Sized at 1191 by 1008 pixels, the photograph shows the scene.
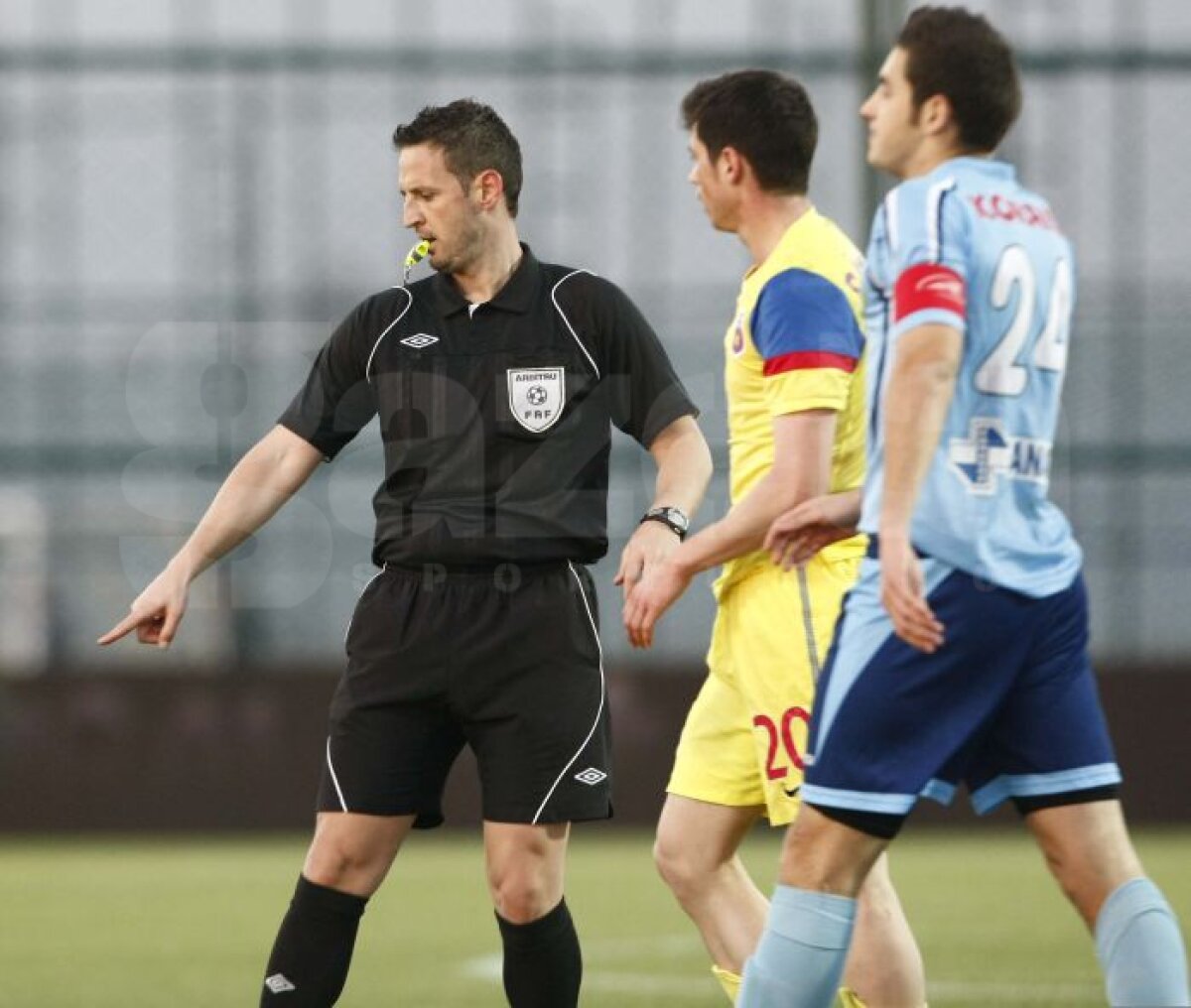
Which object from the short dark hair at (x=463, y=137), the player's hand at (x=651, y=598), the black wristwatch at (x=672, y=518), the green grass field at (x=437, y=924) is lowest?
the green grass field at (x=437, y=924)

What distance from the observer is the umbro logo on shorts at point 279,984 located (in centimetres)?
554

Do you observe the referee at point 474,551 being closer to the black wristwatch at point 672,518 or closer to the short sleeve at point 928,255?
the black wristwatch at point 672,518

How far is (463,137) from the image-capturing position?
5.66 meters

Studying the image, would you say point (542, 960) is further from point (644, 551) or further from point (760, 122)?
point (760, 122)

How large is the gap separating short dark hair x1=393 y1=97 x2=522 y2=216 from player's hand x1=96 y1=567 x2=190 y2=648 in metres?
1.11

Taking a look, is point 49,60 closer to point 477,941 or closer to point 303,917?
point 477,941

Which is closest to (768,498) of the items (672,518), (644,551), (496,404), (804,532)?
(804,532)

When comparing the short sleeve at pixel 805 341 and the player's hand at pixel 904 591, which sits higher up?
the short sleeve at pixel 805 341

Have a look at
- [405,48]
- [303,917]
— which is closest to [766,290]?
[303,917]

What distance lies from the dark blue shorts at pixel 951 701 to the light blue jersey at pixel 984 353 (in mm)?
65

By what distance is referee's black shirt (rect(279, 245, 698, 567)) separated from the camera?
562 cm

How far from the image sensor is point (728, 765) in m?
5.61

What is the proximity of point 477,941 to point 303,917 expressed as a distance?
3.96 metres

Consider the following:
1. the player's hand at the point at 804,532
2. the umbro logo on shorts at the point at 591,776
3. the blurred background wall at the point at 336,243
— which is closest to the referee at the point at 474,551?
the umbro logo on shorts at the point at 591,776
